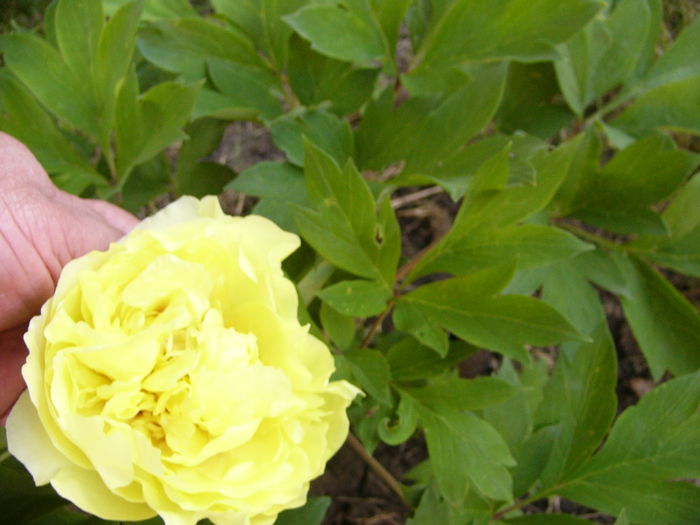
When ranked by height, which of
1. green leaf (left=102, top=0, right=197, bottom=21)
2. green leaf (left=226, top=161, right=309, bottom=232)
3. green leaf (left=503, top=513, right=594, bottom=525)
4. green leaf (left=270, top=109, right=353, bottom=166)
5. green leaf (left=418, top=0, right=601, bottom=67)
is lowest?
green leaf (left=503, top=513, right=594, bottom=525)

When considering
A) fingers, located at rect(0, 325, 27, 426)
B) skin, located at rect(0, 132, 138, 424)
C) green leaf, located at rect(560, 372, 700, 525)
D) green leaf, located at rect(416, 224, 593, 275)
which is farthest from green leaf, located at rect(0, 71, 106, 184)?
green leaf, located at rect(560, 372, 700, 525)

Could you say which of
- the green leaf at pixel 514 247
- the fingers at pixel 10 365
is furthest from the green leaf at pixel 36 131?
the green leaf at pixel 514 247

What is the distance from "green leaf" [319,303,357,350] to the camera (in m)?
0.76

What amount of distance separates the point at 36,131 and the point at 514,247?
60 cm

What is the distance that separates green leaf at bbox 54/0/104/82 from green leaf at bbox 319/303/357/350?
41cm

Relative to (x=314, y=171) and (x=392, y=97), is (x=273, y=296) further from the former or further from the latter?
(x=392, y=97)

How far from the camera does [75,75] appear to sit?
0.85 m

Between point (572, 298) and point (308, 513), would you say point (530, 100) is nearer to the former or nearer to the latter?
point (572, 298)

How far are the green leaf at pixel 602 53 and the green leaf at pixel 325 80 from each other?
0.97ft

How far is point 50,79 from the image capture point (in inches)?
33.5

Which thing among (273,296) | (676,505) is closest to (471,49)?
(273,296)

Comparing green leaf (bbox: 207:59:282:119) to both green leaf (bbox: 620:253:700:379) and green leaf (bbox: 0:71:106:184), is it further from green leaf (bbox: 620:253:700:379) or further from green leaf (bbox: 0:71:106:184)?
green leaf (bbox: 620:253:700:379)

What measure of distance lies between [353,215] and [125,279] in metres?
0.27

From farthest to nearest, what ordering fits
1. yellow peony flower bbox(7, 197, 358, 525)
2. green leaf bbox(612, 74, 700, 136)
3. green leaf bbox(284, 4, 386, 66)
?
1. green leaf bbox(612, 74, 700, 136)
2. green leaf bbox(284, 4, 386, 66)
3. yellow peony flower bbox(7, 197, 358, 525)
